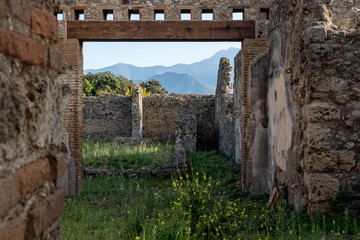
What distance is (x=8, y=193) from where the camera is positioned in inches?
63.6

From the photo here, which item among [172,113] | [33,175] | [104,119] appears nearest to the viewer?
[33,175]

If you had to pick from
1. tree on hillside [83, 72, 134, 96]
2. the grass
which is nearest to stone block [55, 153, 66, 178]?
the grass

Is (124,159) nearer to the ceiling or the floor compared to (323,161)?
nearer to the floor

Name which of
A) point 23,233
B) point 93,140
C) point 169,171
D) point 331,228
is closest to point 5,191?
point 23,233

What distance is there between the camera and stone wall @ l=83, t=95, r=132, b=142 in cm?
1828

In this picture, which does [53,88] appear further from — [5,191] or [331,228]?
[331,228]

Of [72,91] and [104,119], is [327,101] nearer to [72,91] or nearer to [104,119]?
[72,91]

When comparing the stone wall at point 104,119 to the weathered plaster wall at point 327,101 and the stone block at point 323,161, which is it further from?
the stone block at point 323,161

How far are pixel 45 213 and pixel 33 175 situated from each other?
25 cm

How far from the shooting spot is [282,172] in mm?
5891

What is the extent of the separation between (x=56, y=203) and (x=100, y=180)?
699 cm

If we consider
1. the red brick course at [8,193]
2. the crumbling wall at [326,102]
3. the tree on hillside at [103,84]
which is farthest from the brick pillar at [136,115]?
the tree on hillside at [103,84]

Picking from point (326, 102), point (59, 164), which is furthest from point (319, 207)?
point (59, 164)

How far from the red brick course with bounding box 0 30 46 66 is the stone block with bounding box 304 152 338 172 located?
3.62m
